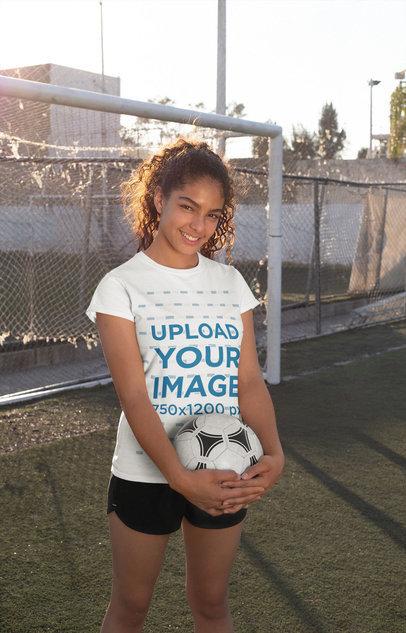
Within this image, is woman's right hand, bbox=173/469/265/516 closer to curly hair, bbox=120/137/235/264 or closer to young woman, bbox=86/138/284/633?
young woman, bbox=86/138/284/633

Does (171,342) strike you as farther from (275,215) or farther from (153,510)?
(275,215)

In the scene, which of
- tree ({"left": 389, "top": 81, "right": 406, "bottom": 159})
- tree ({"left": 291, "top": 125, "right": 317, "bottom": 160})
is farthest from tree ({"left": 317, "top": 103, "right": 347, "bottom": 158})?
tree ({"left": 389, "top": 81, "right": 406, "bottom": 159})

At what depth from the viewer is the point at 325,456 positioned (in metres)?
4.93

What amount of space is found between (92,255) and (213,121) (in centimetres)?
604

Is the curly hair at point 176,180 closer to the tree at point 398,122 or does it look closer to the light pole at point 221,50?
the light pole at point 221,50

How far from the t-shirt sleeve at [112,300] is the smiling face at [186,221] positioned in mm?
168

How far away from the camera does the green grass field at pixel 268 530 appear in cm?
292

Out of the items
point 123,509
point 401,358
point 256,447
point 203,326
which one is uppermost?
point 203,326

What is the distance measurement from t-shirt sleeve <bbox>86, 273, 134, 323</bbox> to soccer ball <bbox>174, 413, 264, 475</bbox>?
341 mm

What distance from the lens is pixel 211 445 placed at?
1.90 m

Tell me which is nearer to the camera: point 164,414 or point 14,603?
point 164,414

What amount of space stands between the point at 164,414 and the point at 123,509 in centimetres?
29

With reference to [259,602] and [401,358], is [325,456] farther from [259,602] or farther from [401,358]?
[401,358]

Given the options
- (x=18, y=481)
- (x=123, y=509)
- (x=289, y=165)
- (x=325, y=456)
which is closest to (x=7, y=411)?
(x=18, y=481)
